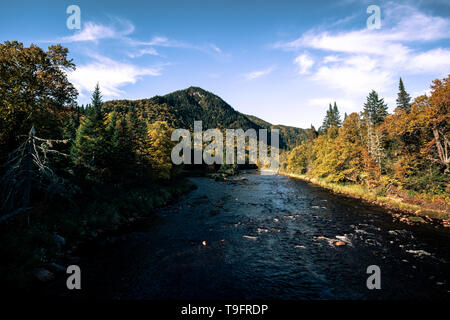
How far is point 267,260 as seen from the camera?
12.0m

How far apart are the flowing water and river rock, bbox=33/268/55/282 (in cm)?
145

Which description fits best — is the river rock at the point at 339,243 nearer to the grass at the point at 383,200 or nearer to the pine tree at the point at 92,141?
the grass at the point at 383,200

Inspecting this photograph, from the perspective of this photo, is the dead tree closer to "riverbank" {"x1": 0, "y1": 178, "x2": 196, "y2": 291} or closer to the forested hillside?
"riverbank" {"x1": 0, "y1": 178, "x2": 196, "y2": 291}

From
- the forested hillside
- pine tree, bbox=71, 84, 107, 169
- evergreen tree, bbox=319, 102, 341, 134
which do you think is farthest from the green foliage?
evergreen tree, bbox=319, 102, 341, 134

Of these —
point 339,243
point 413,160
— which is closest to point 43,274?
point 339,243

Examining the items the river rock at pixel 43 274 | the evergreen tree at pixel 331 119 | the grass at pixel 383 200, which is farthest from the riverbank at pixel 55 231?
the evergreen tree at pixel 331 119

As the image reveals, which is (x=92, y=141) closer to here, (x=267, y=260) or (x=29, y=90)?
(x=29, y=90)

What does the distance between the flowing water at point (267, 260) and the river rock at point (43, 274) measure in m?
1.45

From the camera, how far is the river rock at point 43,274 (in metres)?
9.39

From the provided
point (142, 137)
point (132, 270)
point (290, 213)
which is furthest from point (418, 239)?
point (142, 137)

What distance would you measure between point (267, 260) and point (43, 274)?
12320 mm

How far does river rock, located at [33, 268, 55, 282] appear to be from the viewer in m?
9.39
